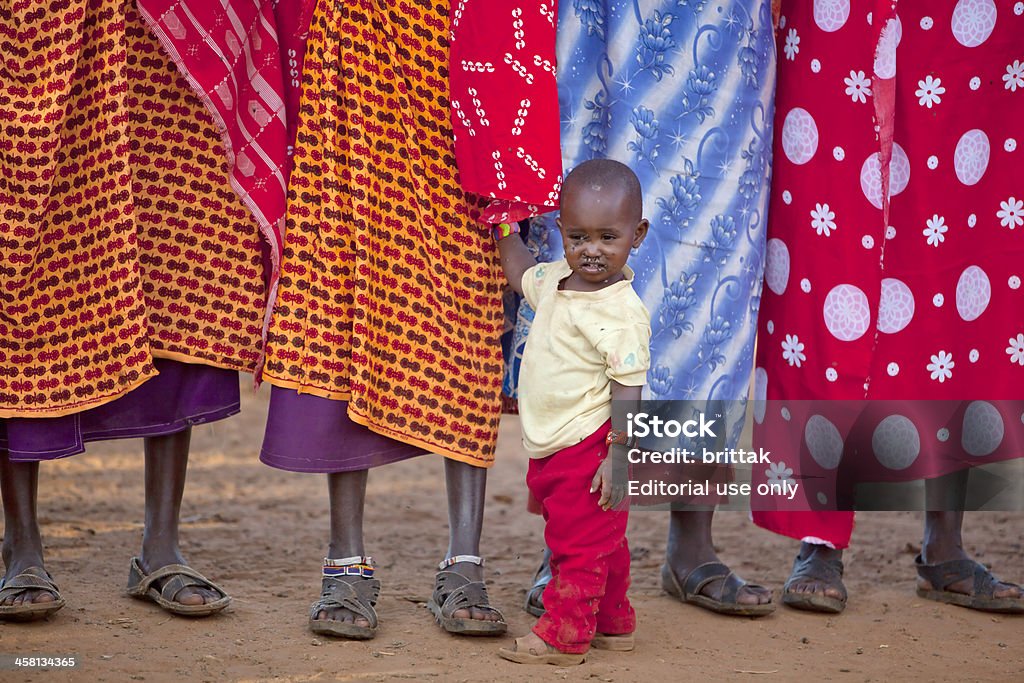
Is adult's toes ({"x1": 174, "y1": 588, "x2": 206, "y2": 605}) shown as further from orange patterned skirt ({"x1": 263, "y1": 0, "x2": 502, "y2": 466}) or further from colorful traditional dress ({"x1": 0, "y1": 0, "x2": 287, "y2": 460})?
orange patterned skirt ({"x1": 263, "y1": 0, "x2": 502, "y2": 466})

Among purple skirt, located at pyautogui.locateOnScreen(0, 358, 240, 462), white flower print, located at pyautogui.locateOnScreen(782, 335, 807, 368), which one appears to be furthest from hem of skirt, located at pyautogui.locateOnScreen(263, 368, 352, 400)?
white flower print, located at pyautogui.locateOnScreen(782, 335, 807, 368)

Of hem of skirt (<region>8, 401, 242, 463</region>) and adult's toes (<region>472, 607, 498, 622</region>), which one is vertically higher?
hem of skirt (<region>8, 401, 242, 463</region>)

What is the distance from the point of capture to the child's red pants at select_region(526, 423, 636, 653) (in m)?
2.97

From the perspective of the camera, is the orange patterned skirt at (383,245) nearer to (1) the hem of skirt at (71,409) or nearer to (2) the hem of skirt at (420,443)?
(2) the hem of skirt at (420,443)

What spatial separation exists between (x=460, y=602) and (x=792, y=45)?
189 centimetres

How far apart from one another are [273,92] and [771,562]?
89.4 inches

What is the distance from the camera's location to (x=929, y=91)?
349 centimetres

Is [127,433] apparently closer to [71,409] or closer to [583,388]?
[71,409]

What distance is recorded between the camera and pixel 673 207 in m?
3.36

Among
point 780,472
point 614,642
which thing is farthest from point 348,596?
point 780,472

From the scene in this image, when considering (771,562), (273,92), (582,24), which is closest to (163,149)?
(273,92)

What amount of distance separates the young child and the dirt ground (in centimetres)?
14

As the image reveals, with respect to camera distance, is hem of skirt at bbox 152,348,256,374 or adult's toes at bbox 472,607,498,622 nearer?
adult's toes at bbox 472,607,498,622

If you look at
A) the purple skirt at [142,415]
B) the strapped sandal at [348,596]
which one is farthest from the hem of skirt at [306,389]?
the strapped sandal at [348,596]
